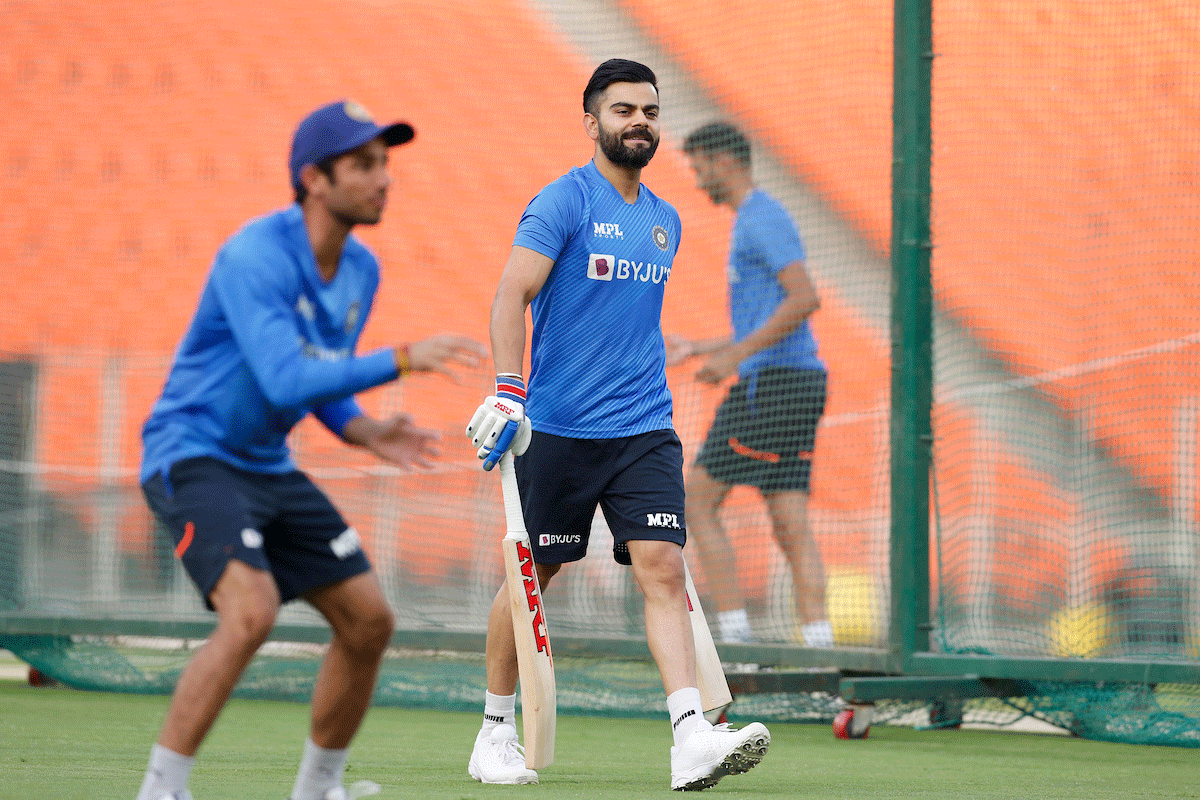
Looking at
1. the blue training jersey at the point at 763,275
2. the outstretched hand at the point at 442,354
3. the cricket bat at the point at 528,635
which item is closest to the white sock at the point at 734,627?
the blue training jersey at the point at 763,275

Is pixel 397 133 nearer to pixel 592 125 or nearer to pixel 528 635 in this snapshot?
pixel 592 125

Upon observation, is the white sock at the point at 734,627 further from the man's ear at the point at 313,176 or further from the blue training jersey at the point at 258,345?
→ the man's ear at the point at 313,176

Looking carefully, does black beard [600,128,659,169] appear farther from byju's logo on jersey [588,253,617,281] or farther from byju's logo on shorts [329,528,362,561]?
byju's logo on shorts [329,528,362,561]

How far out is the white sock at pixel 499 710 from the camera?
4.71 m

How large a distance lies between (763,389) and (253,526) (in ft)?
13.4

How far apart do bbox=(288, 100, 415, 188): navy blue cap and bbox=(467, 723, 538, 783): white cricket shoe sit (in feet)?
6.59

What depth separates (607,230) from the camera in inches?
185

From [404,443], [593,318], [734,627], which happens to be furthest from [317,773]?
[734,627]

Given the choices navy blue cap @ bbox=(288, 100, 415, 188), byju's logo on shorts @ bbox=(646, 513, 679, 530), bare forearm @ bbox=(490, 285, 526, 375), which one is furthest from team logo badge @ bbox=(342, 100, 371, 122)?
byju's logo on shorts @ bbox=(646, 513, 679, 530)

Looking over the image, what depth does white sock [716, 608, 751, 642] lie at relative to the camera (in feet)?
23.2

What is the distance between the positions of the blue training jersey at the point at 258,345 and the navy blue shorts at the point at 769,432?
3.62 meters

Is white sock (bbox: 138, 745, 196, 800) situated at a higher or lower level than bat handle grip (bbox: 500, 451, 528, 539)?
lower

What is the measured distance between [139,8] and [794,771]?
8.06 meters

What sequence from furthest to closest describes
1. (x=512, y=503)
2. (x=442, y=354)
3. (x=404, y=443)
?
(x=512, y=503) → (x=404, y=443) → (x=442, y=354)
